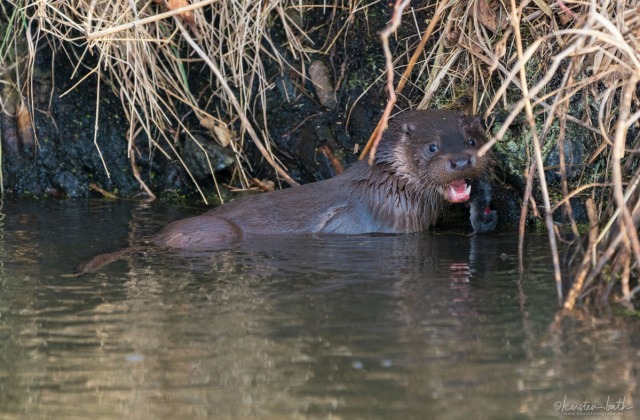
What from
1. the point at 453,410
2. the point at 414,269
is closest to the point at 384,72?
the point at 414,269

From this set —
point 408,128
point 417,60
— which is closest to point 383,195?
point 408,128

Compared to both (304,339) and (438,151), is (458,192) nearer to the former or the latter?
(438,151)

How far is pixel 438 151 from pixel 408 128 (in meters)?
0.21

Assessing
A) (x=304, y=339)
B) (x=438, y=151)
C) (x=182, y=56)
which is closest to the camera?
(x=304, y=339)

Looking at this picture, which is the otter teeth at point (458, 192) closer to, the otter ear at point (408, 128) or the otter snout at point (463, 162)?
the otter snout at point (463, 162)

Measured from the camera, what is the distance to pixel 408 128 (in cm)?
538

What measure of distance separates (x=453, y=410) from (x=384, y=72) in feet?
11.7

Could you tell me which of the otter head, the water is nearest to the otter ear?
the otter head

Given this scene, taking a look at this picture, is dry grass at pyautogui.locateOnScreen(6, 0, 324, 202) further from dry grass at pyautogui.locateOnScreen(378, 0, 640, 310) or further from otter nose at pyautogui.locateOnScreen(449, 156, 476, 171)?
otter nose at pyautogui.locateOnScreen(449, 156, 476, 171)

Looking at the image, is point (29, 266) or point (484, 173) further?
point (484, 173)

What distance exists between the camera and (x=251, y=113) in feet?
21.1

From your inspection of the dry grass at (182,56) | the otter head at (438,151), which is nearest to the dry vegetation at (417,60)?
the dry grass at (182,56)

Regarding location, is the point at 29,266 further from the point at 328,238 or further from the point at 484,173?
the point at 484,173

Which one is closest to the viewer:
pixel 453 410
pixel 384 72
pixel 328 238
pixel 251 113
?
pixel 453 410
